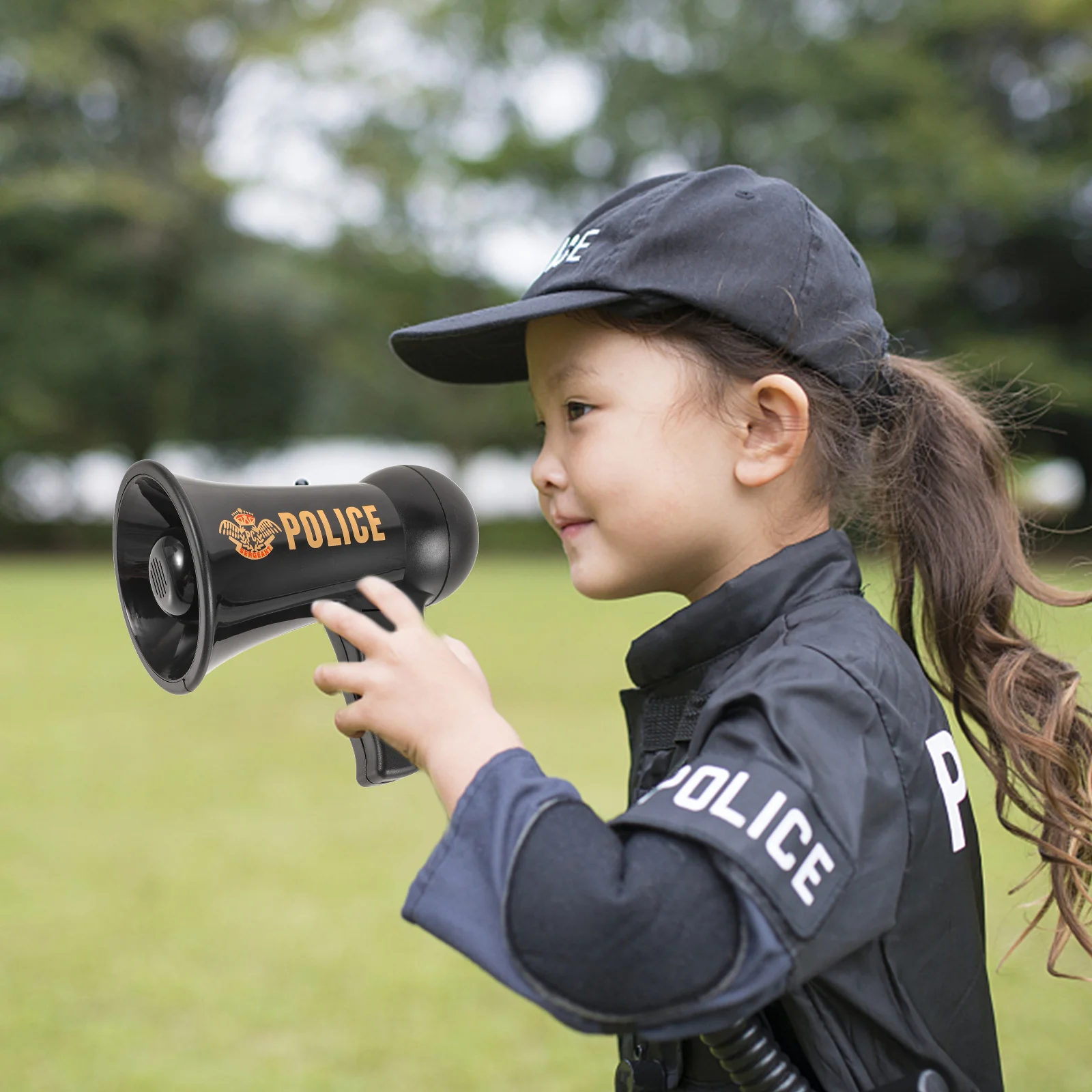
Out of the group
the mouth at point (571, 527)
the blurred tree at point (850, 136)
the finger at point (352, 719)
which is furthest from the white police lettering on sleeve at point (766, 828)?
the blurred tree at point (850, 136)

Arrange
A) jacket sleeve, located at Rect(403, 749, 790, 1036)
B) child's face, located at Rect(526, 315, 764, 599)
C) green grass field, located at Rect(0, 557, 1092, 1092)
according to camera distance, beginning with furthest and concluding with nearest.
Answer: green grass field, located at Rect(0, 557, 1092, 1092) → child's face, located at Rect(526, 315, 764, 599) → jacket sleeve, located at Rect(403, 749, 790, 1036)

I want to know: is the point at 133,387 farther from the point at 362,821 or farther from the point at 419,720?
the point at 419,720

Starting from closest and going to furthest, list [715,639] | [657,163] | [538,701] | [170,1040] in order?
[715,639] → [170,1040] → [538,701] → [657,163]

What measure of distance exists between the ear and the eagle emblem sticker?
56 cm

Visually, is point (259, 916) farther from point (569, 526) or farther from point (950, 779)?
point (950, 779)

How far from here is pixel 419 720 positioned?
1.18 metres

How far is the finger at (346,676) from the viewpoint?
1.21m

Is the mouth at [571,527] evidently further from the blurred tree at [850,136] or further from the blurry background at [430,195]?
the blurred tree at [850,136]

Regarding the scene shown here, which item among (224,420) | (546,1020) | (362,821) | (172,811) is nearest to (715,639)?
(546,1020)

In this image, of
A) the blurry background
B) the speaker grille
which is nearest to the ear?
the speaker grille

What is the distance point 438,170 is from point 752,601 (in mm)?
25485

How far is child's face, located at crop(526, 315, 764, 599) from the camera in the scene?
1385 millimetres

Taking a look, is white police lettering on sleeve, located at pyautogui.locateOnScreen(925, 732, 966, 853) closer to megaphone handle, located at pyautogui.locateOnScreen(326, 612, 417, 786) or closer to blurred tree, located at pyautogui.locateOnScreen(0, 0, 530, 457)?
megaphone handle, located at pyautogui.locateOnScreen(326, 612, 417, 786)

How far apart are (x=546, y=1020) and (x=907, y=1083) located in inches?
90.3
